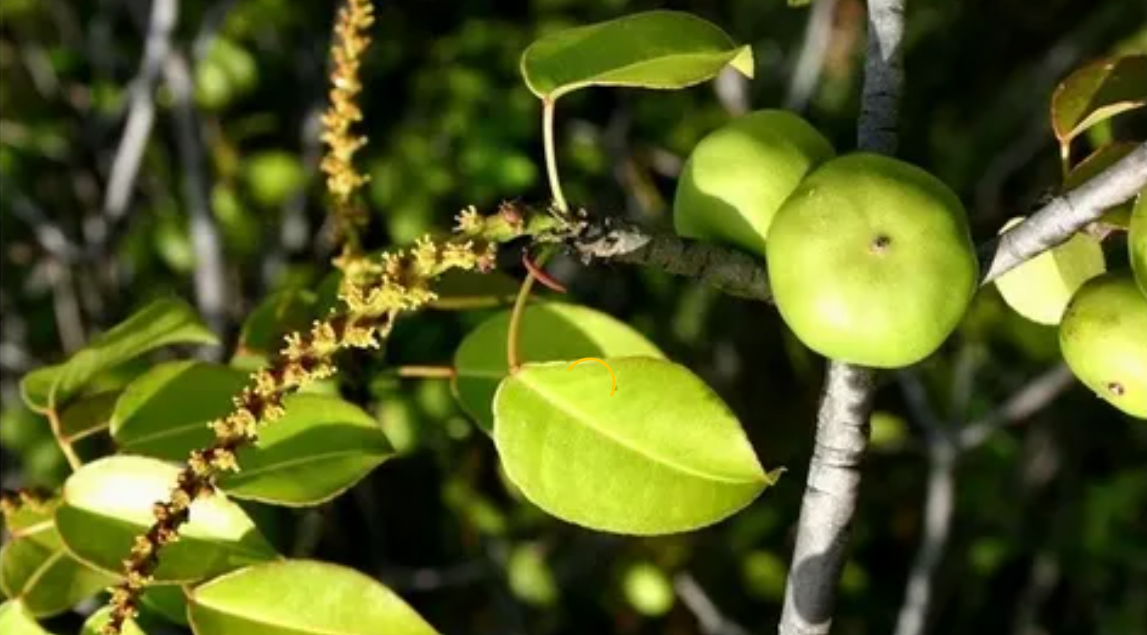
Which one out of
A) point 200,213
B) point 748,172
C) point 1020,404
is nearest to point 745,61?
point 748,172

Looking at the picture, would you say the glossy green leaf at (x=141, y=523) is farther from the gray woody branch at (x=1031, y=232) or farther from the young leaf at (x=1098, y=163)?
the young leaf at (x=1098, y=163)

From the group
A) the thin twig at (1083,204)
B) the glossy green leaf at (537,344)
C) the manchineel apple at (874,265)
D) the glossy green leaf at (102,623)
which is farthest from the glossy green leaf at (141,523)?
the thin twig at (1083,204)

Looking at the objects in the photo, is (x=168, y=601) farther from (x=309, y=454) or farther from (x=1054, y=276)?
(x=1054, y=276)

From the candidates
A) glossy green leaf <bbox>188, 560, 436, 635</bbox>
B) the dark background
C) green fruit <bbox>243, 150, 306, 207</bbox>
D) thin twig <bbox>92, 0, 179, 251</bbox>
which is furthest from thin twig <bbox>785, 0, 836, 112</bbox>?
glossy green leaf <bbox>188, 560, 436, 635</bbox>

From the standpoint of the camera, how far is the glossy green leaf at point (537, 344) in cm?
106

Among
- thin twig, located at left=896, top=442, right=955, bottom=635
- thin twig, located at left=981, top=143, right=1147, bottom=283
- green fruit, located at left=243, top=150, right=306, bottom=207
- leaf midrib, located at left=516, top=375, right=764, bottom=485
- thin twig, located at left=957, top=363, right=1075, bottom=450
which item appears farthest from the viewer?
green fruit, located at left=243, top=150, right=306, bottom=207

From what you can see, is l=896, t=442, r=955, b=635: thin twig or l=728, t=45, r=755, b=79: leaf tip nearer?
l=728, t=45, r=755, b=79: leaf tip

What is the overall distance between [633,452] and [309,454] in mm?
231

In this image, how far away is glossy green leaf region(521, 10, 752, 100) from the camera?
0.87 m

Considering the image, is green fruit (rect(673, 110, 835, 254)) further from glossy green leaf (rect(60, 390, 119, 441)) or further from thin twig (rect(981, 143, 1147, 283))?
glossy green leaf (rect(60, 390, 119, 441))

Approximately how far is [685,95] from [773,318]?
39 centimetres

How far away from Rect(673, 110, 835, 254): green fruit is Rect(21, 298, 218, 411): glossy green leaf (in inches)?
15.9

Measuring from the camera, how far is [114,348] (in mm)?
1143

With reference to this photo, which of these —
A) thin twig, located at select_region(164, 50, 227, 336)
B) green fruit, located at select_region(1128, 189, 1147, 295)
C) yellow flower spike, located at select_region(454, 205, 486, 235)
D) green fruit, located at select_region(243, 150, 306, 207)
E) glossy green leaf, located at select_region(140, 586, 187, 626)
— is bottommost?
green fruit, located at select_region(243, 150, 306, 207)
